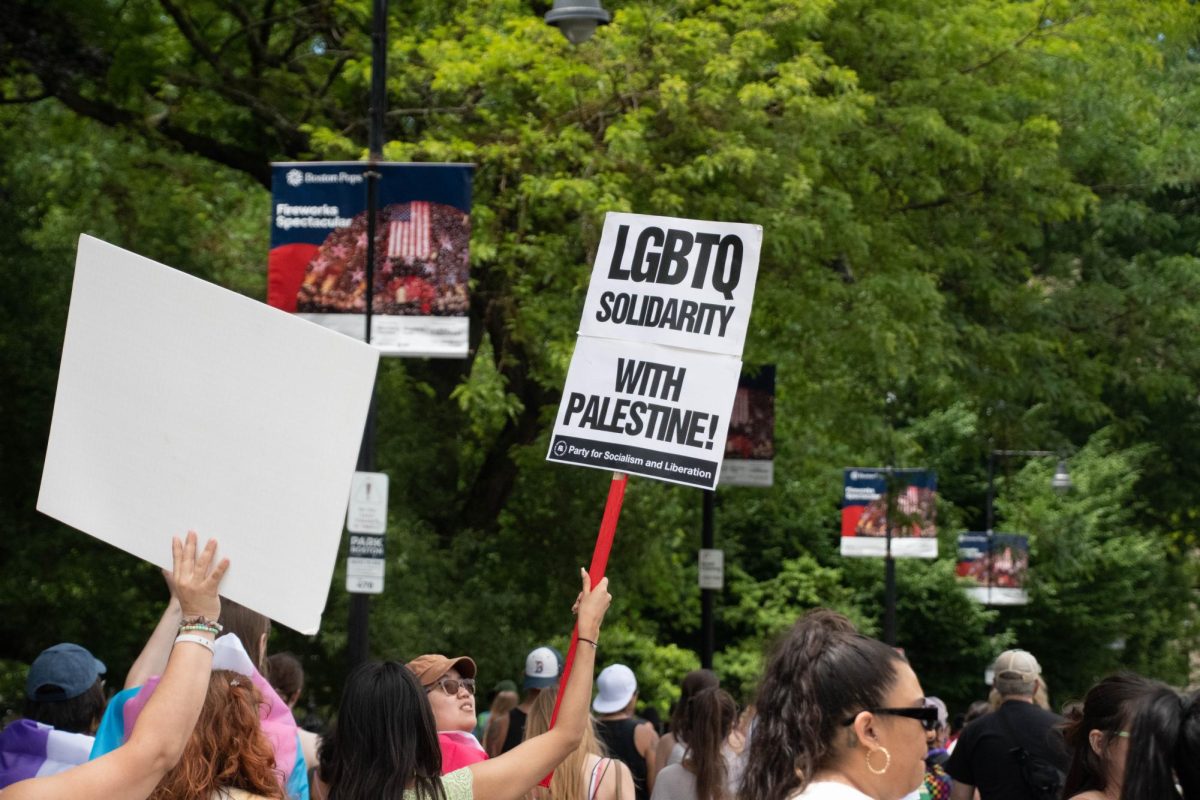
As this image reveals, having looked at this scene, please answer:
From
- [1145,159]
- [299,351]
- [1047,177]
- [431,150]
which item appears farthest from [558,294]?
[299,351]

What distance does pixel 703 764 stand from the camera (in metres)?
7.41

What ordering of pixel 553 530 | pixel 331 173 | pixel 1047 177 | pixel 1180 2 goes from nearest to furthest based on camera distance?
1. pixel 331 173
2. pixel 1047 177
3. pixel 1180 2
4. pixel 553 530

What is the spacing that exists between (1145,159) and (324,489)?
54.6ft

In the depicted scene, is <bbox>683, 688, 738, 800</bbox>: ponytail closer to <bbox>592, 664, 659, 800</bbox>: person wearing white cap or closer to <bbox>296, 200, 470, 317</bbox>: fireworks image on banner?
<bbox>592, 664, 659, 800</bbox>: person wearing white cap

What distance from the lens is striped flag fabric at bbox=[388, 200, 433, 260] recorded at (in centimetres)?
1305

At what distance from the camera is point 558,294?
16172 millimetres

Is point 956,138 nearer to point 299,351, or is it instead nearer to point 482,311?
point 482,311

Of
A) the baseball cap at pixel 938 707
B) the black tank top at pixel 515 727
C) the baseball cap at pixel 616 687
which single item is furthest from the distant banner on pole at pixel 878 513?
the baseball cap at pixel 616 687

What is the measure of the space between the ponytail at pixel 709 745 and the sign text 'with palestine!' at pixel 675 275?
2201 millimetres

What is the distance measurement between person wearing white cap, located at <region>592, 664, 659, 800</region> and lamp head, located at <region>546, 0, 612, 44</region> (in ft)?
19.2

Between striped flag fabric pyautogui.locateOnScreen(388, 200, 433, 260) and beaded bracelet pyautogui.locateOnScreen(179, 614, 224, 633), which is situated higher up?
striped flag fabric pyautogui.locateOnScreen(388, 200, 433, 260)

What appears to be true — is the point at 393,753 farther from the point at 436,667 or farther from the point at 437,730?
the point at 436,667

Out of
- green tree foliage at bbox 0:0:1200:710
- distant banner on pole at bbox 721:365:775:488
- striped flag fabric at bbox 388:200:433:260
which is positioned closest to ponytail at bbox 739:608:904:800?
striped flag fabric at bbox 388:200:433:260

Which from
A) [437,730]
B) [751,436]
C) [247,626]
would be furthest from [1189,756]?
[751,436]
